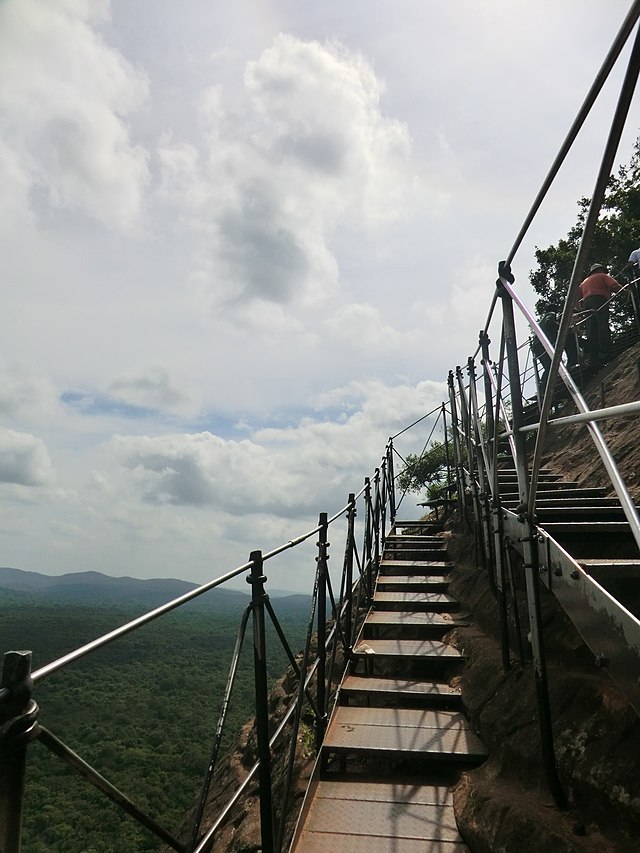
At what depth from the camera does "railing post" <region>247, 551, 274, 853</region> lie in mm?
2305

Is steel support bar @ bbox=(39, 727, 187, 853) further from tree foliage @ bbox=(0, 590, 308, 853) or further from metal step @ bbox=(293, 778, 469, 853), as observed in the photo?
tree foliage @ bbox=(0, 590, 308, 853)

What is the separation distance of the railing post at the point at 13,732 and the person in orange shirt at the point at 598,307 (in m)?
8.60

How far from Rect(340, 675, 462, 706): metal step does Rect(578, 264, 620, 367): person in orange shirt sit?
20.7 feet

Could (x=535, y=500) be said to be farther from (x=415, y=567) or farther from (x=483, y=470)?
(x=415, y=567)

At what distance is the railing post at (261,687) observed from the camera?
7.56 feet

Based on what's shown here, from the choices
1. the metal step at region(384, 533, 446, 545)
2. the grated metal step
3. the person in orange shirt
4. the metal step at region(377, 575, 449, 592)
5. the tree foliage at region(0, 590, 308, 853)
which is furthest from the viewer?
the tree foliage at region(0, 590, 308, 853)

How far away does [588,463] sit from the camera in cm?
728

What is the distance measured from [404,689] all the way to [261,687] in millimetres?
2574

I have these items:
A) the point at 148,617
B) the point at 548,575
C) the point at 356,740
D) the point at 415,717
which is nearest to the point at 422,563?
the point at 415,717

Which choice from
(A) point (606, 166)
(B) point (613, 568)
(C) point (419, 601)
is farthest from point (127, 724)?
(A) point (606, 166)

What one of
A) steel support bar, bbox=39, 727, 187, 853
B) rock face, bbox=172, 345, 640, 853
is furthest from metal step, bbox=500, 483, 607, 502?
steel support bar, bbox=39, 727, 187, 853

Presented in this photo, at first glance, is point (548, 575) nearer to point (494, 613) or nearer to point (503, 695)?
point (503, 695)

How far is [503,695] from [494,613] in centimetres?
140

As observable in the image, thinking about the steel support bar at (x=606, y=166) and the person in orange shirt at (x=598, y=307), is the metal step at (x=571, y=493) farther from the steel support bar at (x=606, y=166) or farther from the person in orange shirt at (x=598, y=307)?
the person in orange shirt at (x=598, y=307)
